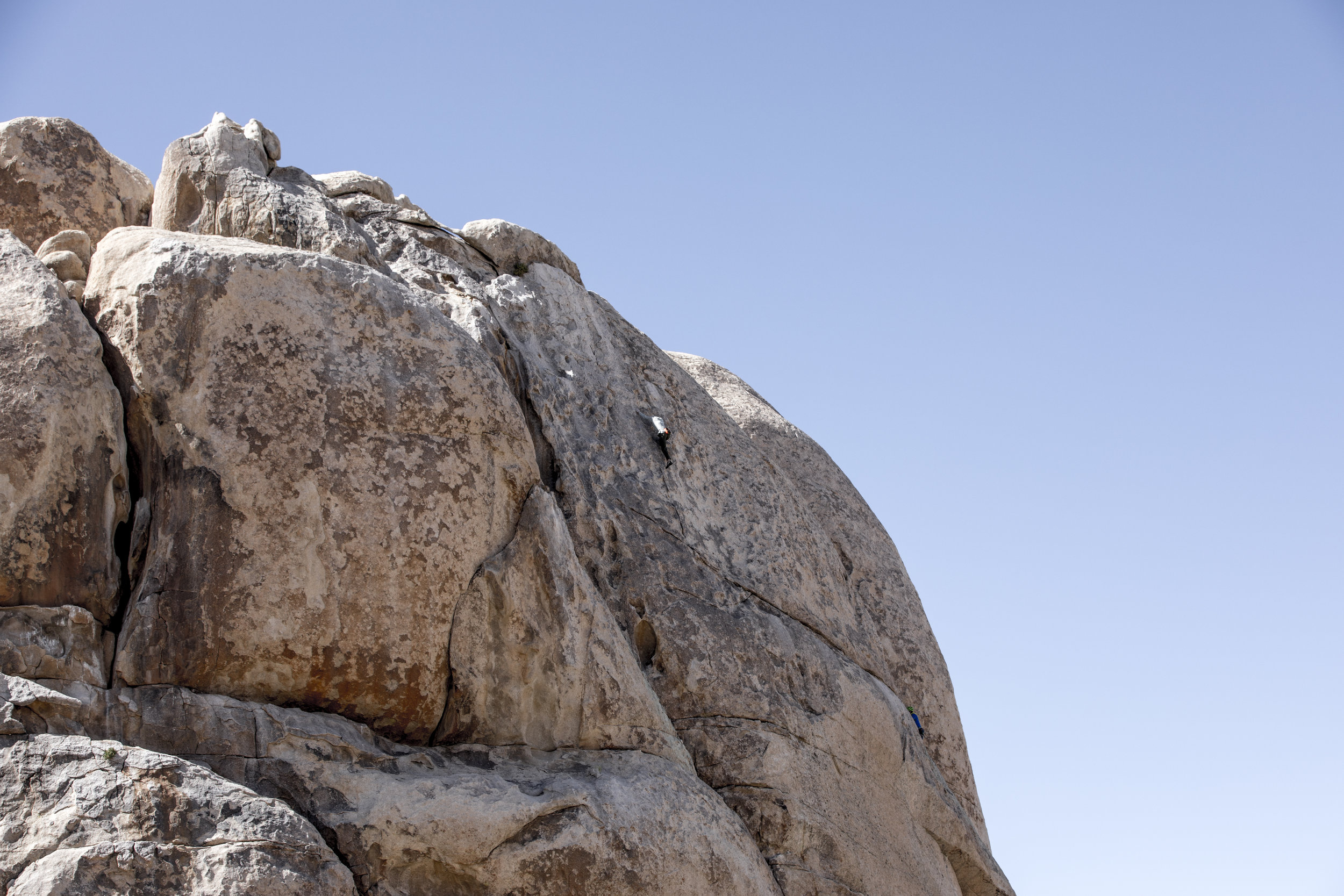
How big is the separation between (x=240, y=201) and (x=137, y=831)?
497cm

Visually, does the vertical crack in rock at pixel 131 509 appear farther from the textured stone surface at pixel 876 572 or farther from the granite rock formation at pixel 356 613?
the textured stone surface at pixel 876 572

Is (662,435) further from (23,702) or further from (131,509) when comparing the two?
(23,702)

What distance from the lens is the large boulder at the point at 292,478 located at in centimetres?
693

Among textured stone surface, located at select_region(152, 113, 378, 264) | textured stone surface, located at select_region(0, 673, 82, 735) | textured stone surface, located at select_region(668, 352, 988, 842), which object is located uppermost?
textured stone surface, located at select_region(152, 113, 378, 264)

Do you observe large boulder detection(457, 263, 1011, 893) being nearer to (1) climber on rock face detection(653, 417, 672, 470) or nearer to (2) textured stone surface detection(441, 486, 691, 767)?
(1) climber on rock face detection(653, 417, 672, 470)

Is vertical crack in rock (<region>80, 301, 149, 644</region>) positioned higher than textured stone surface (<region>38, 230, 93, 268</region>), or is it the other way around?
textured stone surface (<region>38, 230, 93, 268</region>)

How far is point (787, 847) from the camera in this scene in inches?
336

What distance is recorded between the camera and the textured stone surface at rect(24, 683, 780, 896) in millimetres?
6484

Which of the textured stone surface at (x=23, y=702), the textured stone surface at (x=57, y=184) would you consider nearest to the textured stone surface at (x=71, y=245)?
the textured stone surface at (x=57, y=184)

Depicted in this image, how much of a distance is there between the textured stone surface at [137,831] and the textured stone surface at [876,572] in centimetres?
672

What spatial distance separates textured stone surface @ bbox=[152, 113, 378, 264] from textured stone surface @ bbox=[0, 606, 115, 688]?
339cm

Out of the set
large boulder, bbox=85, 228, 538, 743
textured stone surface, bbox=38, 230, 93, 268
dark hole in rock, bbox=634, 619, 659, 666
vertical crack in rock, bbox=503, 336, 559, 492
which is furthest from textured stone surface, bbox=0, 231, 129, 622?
dark hole in rock, bbox=634, 619, 659, 666

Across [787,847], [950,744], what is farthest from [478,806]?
[950,744]

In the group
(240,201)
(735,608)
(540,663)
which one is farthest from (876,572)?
(240,201)
